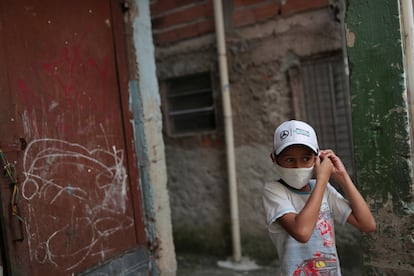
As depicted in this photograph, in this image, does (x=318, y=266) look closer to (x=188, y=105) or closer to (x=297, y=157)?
(x=297, y=157)

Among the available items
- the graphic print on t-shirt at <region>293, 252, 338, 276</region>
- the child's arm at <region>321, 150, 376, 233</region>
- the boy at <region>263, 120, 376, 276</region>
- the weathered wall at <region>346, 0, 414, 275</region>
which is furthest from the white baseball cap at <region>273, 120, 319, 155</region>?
the weathered wall at <region>346, 0, 414, 275</region>

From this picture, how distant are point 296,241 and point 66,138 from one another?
169 centimetres

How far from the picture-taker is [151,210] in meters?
3.29

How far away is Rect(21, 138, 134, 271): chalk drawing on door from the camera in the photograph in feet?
8.02

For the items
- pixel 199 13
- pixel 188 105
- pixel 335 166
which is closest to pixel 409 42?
pixel 335 166

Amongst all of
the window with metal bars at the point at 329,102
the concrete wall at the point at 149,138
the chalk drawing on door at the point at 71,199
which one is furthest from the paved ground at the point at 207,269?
the chalk drawing on door at the point at 71,199

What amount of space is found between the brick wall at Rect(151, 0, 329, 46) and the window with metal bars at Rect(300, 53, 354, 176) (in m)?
0.67

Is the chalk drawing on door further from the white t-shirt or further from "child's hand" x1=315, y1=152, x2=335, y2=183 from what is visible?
"child's hand" x1=315, y1=152, x2=335, y2=183

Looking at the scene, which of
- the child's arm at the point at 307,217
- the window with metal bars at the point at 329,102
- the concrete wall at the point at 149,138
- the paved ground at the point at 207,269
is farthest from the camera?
the paved ground at the point at 207,269

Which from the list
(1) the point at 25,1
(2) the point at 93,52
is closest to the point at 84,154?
(2) the point at 93,52

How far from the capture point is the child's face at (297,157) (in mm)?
1821

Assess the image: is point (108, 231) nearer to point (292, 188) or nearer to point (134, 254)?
point (134, 254)

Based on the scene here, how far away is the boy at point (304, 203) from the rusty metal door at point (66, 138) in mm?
1446

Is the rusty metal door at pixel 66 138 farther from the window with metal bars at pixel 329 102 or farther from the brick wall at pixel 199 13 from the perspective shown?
the window with metal bars at pixel 329 102
